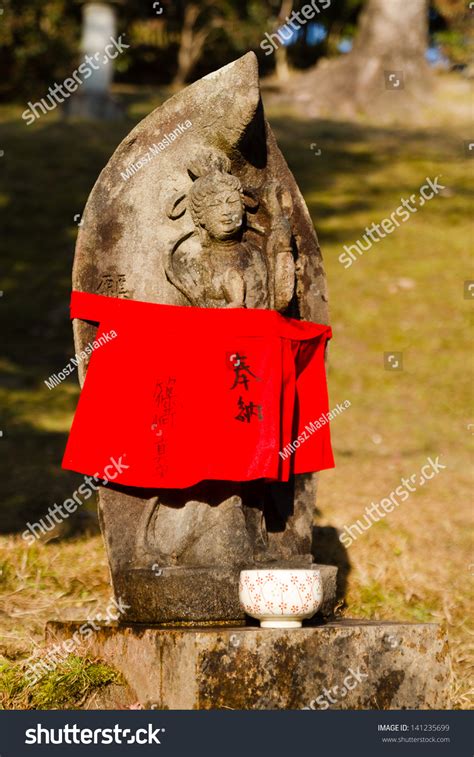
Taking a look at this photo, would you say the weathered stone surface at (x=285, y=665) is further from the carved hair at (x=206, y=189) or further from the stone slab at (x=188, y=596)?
the carved hair at (x=206, y=189)

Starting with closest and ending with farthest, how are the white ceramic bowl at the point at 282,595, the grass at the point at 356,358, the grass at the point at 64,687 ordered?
1. the white ceramic bowl at the point at 282,595
2. the grass at the point at 64,687
3. the grass at the point at 356,358

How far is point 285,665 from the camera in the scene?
16.1 feet

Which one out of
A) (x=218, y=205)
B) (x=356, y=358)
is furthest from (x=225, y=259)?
(x=356, y=358)

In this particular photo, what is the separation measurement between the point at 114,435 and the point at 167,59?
2163cm

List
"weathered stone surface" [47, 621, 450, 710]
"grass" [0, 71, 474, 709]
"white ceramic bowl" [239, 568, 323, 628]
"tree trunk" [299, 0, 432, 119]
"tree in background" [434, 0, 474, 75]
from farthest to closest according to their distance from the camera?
"tree in background" [434, 0, 474, 75] → "tree trunk" [299, 0, 432, 119] → "grass" [0, 71, 474, 709] → "white ceramic bowl" [239, 568, 323, 628] → "weathered stone surface" [47, 621, 450, 710]

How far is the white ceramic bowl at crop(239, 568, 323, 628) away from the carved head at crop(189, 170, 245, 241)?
1.65 metres

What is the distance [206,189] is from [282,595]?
6.46 ft

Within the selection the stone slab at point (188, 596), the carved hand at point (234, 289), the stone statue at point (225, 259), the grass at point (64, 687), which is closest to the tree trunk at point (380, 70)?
the stone statue at point (225, 259)

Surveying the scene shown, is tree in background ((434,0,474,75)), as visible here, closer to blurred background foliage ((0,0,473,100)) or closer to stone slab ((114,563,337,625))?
blurred background foliage ((0,0,473,100))

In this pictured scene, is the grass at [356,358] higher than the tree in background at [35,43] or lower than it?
lower

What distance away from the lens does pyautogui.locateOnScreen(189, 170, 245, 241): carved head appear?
553 centimetres

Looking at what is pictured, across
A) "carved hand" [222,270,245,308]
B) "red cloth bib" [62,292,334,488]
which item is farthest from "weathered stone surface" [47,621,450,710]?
"carved hand" [222,270,245,308]

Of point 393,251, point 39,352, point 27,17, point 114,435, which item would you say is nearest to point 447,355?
point 393,251

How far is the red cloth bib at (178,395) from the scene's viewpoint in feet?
17.8
